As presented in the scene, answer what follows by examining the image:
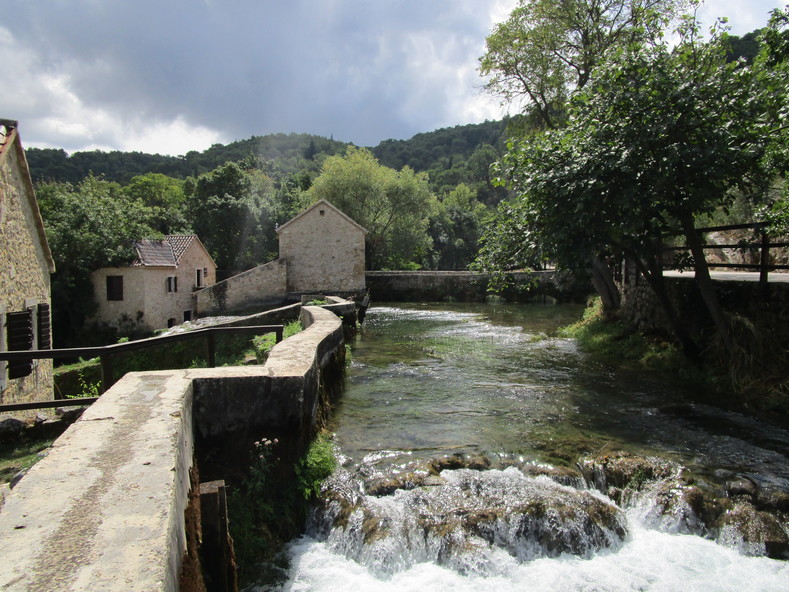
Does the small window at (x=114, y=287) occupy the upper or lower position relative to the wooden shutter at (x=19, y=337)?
upper

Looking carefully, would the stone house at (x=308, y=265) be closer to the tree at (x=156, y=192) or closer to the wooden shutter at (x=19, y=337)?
the wooden shutter at (x=19, y=337)

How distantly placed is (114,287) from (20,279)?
55.3 feet

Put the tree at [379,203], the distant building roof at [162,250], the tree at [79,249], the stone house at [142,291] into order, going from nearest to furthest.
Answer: the tree at [79,249] → the stone house at [142,291] → the distant building roof at [162,250] → the tree at [379,203]

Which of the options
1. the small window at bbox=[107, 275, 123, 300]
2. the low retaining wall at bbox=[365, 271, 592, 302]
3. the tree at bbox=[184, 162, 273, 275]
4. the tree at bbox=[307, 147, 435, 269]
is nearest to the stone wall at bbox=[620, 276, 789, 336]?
the low retaining wall at bbox=[365, 271, 592, 302]

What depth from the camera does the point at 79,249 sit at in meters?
25.5

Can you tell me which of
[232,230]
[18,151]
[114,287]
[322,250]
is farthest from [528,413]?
[232,230]

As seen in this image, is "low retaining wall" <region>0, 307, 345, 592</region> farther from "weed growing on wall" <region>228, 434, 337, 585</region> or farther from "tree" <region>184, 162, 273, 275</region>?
"tree" <region>184, 162, 273, 275</region>

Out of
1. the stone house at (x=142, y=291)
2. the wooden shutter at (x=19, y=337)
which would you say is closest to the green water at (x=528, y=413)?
the wooden shutter at (x=19, y=337)

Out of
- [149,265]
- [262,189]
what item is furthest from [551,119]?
[262,189]

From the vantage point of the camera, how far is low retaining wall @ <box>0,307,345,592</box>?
6.93 feet

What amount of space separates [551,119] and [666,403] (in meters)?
12.7

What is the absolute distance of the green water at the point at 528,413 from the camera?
6.42 meters

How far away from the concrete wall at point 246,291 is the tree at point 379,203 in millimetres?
10643

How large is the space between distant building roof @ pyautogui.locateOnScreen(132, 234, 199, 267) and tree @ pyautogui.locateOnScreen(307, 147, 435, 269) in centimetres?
1106
